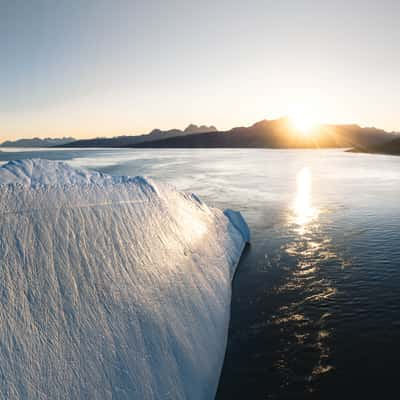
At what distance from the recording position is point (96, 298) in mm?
4418

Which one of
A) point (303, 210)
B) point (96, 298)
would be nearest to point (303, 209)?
point (303, 210)

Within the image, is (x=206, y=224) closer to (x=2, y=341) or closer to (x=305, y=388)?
(x=305, y=388)

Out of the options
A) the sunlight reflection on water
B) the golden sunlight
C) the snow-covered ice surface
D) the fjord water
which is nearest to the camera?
the snow-covered ice surface

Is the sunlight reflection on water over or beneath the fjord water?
over

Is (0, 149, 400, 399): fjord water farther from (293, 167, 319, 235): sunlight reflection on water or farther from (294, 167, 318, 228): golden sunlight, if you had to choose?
(294, 167, 318, 228): golden sunlight

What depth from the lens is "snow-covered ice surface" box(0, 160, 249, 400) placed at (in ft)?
11.5

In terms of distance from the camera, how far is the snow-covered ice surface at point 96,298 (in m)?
3.52

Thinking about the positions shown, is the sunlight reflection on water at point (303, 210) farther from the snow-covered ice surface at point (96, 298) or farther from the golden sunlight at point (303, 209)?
the snow-covered ice surface at point (96, 298)

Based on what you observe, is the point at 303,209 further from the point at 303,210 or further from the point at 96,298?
the point at 96,298

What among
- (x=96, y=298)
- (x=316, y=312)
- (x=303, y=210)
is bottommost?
(x=316, y=312)

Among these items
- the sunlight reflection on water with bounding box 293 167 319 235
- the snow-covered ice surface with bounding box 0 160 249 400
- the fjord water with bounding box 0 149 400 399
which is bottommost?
the fjord water with bounding box 0 149 400 399

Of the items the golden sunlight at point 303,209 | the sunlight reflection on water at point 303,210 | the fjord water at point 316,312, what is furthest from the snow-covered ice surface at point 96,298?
the golden sunlight at point 303,209

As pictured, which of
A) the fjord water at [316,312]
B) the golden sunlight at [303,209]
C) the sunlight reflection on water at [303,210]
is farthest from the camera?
the golden sunlight at [303,209]

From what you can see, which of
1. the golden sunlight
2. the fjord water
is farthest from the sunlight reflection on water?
the fjord water
